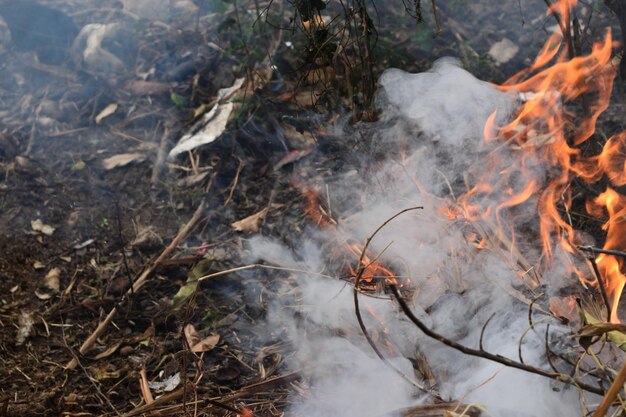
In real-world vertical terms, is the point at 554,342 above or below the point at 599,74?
below

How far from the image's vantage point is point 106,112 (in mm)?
4566

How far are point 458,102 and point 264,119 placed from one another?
127 cm

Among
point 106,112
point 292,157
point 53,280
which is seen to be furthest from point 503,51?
point 53,280

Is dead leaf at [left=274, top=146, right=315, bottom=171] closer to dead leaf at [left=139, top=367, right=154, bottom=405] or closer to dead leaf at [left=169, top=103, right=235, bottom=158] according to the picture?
dead leaf at [left=169, top=103, right=235, bottom=158]

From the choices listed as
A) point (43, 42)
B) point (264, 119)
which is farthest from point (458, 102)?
point (43, 42)

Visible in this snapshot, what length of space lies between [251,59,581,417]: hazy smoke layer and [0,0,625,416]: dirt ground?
0.17m

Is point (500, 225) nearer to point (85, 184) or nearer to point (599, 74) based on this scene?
point (599, 74)

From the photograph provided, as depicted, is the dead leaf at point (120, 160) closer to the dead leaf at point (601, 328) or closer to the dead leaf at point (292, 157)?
the dead leaf at point (292, 157)

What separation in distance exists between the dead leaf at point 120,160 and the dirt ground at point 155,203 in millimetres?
16

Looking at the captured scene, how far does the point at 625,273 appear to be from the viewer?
250cm

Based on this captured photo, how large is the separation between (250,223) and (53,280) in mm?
1114

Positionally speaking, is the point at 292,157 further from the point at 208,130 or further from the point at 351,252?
the point at 351,252

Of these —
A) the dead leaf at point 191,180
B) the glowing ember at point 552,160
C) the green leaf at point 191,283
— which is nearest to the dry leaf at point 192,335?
the green leaf at point 191,283

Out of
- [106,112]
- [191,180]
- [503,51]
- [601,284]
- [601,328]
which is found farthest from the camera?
[106,112]
